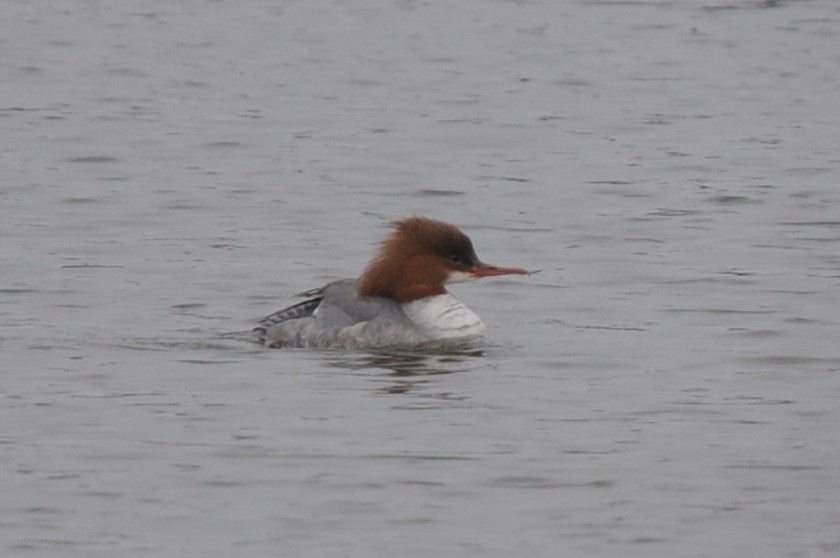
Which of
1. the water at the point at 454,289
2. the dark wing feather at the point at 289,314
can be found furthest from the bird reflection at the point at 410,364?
the dark wing feather at the point at 289,314

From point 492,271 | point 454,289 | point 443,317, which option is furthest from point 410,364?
point 454,289

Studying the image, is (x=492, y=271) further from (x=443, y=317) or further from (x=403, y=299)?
(x=403, y=299)

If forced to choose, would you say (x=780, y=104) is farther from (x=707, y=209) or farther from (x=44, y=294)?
(x=44, y=294)

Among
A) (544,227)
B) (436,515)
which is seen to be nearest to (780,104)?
(544,227)

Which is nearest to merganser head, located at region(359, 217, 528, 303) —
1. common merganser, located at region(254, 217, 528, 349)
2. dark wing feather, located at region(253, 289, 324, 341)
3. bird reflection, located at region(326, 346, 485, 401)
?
common merganser, located at region(254, 217, 528, 349)

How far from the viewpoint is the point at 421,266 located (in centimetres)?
1259

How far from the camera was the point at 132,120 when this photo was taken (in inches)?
814

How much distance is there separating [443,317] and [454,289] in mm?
2437

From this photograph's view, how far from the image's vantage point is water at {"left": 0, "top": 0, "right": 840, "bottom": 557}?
902cm

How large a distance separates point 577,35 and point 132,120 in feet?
23.4

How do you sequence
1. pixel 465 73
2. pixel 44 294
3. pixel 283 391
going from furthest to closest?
1. pixel 465 73
2. pixel 44 294
3. pixel 283 391

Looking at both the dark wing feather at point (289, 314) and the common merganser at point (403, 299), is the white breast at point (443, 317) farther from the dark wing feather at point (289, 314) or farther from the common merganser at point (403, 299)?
the dark wing feather at point (289, 314)

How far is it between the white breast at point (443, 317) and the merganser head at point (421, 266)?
0.05 metres

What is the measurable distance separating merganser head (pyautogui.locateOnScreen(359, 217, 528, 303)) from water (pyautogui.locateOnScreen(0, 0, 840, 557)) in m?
0.47
